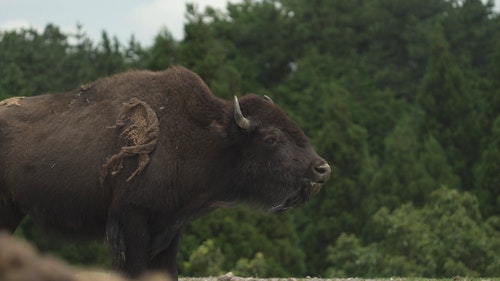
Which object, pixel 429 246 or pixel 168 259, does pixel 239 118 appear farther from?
pixel 429 246

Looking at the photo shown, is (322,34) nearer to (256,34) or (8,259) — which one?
(256,34)

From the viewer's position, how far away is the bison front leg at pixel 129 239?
26.7 ft

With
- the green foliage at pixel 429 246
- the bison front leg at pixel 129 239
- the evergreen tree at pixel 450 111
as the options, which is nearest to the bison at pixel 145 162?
the bison front leg at pixel 129 239

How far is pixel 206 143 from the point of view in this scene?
8.59 metres

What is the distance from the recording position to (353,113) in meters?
41.6

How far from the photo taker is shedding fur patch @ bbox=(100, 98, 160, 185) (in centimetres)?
816

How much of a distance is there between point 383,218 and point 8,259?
77.6 feet

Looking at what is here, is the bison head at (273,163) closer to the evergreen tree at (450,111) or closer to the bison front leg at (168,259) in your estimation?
the bison front leg at (168,259)

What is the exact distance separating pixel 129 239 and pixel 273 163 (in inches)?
58.4

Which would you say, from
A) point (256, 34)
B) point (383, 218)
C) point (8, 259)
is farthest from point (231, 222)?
point (256, 34)

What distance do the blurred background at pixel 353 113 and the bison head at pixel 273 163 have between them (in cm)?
61

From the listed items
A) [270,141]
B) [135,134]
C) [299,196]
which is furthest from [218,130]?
[299,196]

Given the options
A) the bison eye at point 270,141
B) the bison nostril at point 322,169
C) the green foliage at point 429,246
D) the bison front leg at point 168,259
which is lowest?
the green foliage at point 429,246

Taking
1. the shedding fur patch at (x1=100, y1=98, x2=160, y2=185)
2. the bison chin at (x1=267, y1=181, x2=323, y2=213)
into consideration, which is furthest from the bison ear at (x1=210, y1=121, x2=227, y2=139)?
the bison chin at (x1=267, y1=181, x2=323, y2=213)
